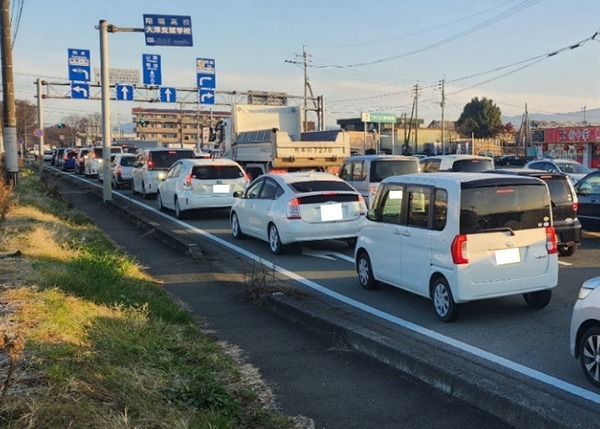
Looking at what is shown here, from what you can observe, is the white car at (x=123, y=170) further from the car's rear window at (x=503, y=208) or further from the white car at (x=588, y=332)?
the white car at (x=588, y=332)

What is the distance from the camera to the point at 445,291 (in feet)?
21.2

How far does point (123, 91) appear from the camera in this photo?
44.5 m

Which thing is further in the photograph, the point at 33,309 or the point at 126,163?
the point at 126,163

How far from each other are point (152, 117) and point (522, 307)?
143 m

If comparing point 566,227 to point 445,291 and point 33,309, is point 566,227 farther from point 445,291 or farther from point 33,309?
point 33,309

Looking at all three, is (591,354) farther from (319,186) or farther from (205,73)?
(205,73)

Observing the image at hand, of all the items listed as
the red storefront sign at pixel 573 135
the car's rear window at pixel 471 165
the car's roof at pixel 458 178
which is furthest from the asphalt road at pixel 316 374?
the red storefront sign at pixel 573 135

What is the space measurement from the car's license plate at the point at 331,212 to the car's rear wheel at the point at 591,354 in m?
6.18

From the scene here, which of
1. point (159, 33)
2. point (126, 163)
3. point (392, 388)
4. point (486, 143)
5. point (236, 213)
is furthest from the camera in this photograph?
point (486, 143)

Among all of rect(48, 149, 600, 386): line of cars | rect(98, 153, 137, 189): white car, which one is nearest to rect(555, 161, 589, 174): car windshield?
rect(48, 149, 600, 386): line of cars

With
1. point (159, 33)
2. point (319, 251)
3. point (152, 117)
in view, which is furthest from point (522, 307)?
point (152, 117)

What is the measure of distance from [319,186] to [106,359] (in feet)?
22.9

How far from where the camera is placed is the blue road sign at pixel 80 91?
1486 inches

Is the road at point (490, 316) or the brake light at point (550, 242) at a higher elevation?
the brake light at point (550, 242)
